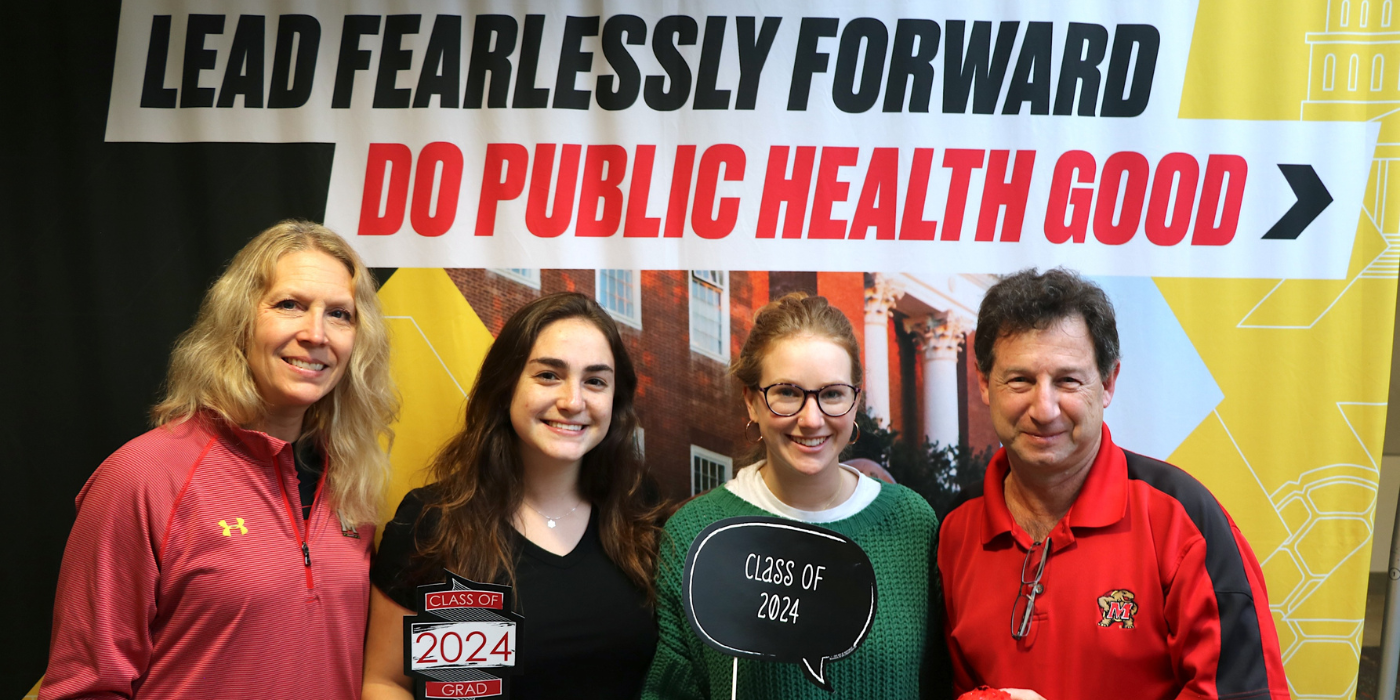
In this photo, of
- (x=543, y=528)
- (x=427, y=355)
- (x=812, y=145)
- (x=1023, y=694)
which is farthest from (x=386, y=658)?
(x=812, y=145)

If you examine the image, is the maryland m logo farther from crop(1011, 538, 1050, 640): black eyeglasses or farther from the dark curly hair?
the dark curly hair

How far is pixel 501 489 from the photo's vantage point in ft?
6.86

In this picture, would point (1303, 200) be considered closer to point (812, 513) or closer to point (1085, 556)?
point (1085, 556)

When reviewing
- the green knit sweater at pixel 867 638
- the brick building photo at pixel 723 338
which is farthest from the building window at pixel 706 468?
the green knit sweater at pixel 867 638

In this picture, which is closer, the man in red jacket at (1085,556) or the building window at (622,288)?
the man in red jacket at (1085,556)

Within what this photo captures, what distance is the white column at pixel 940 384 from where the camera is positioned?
264 centimetres

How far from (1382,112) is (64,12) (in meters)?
3.94

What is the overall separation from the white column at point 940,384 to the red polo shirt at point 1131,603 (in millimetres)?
820

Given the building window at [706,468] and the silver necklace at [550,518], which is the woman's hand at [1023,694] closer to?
the silver necklace at [550,518]

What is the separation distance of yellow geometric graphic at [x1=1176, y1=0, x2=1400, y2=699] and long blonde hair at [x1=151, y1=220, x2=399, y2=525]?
223 cm

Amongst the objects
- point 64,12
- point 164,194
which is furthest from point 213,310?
point 64,12

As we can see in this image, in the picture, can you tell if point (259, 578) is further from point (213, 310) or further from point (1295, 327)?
point (1295, 327)

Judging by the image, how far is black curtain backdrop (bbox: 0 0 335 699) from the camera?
2678 millimetres

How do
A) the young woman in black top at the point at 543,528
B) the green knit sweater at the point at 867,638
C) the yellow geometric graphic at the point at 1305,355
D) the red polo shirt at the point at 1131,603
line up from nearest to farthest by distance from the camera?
1. the red polo shirt at the point at 1131,603
2. the green knit sweater at the point at 867,638
3. the young woman in black top at the point at 543,528
4. the yellow geometric graphic at the point at 1305,355
